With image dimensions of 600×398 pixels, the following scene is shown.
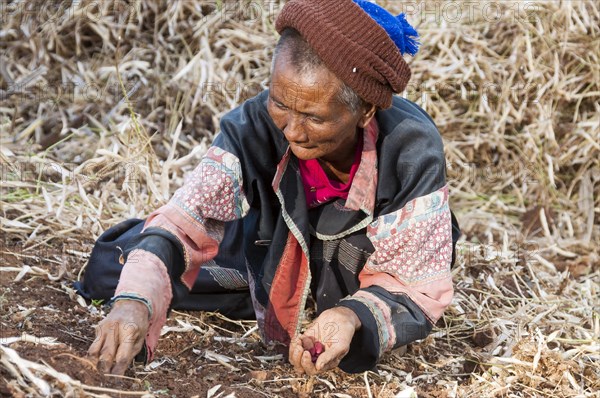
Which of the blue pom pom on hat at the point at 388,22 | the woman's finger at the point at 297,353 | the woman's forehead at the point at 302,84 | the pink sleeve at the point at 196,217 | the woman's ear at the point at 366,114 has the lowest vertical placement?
the woman's finger at the point at 297,353

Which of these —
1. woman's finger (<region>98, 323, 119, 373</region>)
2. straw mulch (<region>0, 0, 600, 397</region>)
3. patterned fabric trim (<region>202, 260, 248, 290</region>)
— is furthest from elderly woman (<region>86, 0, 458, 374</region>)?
straw mulch (<region>0, 0, 600, 397</region>)

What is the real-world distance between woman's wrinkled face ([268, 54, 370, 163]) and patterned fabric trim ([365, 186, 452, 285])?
282 millimetres

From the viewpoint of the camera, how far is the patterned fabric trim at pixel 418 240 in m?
2.62

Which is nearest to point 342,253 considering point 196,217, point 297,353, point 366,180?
point 366,180

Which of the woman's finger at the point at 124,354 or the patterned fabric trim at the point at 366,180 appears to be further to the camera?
the patterned fabric trim at the point at 366,180

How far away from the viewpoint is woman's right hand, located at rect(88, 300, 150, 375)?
2.20 metres

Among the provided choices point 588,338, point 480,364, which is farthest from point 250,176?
point 588,338

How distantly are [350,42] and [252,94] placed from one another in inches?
98.1

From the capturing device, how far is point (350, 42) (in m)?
2.44

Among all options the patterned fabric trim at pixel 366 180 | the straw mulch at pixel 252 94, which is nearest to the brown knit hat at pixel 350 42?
the patterned fabric trim at pixel 366 180

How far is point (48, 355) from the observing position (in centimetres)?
223

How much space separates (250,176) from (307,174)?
18cm

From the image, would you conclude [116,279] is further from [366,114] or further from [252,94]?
[252,94]

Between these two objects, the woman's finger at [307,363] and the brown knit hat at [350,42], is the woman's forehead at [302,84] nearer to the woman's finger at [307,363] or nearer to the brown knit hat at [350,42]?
the brown knit hat at [350,42]
